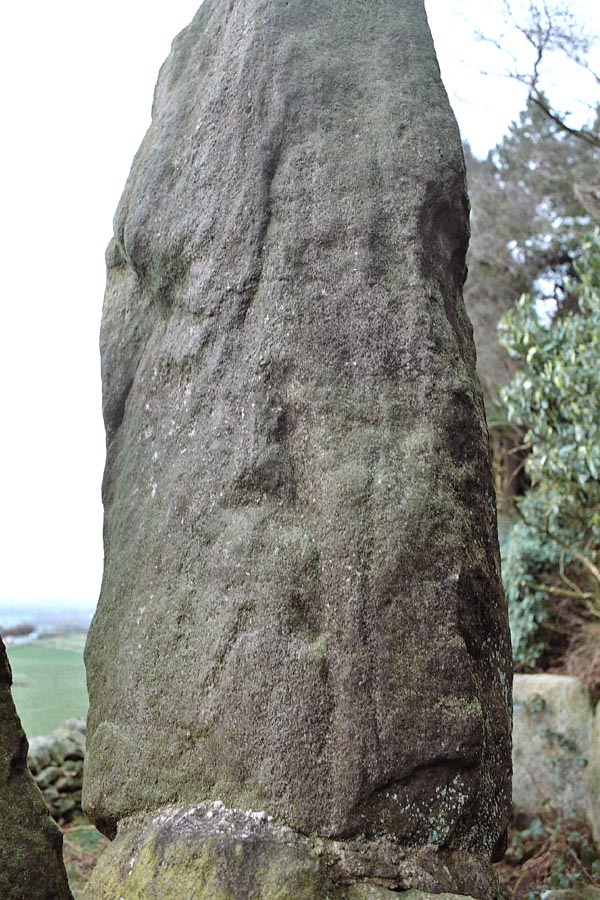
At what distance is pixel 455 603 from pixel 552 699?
11.4 feet

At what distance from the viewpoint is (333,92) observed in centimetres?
235

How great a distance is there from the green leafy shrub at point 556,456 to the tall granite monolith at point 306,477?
2.81 meters

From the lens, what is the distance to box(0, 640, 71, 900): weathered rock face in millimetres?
1970

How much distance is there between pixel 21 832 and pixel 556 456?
402 cm

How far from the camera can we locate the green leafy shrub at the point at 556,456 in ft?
16.6

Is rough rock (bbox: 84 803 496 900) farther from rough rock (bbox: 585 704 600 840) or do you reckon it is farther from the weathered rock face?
rough rock (bbox: 585 704 600 840)

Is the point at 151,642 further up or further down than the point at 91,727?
further up

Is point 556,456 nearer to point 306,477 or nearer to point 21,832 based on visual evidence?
point 306,477

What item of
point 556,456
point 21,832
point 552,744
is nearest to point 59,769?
point 552,744

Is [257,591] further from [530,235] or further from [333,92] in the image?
[530,235]

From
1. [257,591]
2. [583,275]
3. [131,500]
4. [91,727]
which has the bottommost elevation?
[91,727]

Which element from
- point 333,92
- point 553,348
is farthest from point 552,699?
point 333,92

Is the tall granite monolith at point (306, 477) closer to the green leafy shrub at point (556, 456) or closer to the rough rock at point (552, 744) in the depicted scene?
the green leafy shrub at point (556, 456)

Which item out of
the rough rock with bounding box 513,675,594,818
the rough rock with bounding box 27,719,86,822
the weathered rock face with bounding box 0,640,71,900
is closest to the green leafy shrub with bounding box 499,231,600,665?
the rough rock with bounding box 513,675,594,818
